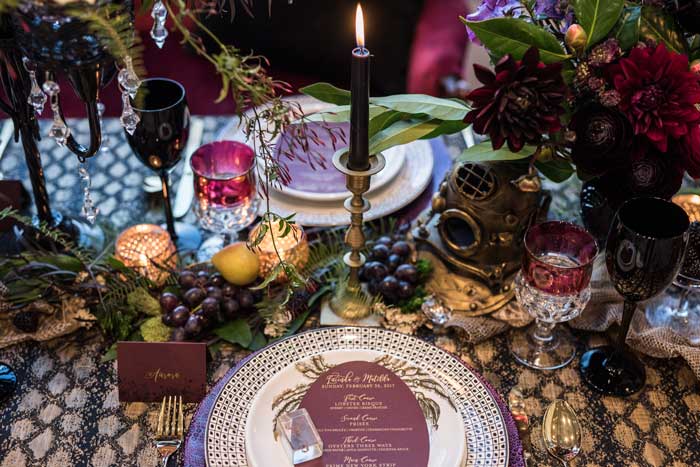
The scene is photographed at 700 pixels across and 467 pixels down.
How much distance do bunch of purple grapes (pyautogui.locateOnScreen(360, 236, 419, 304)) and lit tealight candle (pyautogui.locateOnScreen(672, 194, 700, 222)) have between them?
1.43ft

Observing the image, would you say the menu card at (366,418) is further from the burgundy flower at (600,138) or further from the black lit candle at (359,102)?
the burgundy flower at (600,138)

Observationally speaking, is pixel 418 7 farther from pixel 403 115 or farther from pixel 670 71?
pixel 670 71

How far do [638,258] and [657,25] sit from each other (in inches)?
12.2

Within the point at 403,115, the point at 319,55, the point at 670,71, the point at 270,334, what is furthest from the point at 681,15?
the point at 319,55

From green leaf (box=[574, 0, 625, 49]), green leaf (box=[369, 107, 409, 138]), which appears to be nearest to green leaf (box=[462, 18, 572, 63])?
green leaf (box=[574, 0, 625, 49])

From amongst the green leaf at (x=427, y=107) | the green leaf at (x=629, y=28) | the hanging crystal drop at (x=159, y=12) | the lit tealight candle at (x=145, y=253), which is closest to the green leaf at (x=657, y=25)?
the green leaf at (x=629, y=28)

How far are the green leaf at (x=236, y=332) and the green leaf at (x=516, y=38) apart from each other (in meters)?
0.49

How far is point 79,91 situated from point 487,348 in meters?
0.62

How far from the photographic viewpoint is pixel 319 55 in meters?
1.95

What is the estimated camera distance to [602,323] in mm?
1067

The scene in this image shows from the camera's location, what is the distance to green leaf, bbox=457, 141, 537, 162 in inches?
40.1

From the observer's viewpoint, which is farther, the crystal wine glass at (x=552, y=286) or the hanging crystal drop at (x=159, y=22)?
the crystal wine glass at (x=552, y=286)

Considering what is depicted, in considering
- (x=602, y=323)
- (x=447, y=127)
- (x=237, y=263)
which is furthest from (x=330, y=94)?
(x=602, y=323)

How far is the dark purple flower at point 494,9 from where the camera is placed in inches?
39.6
